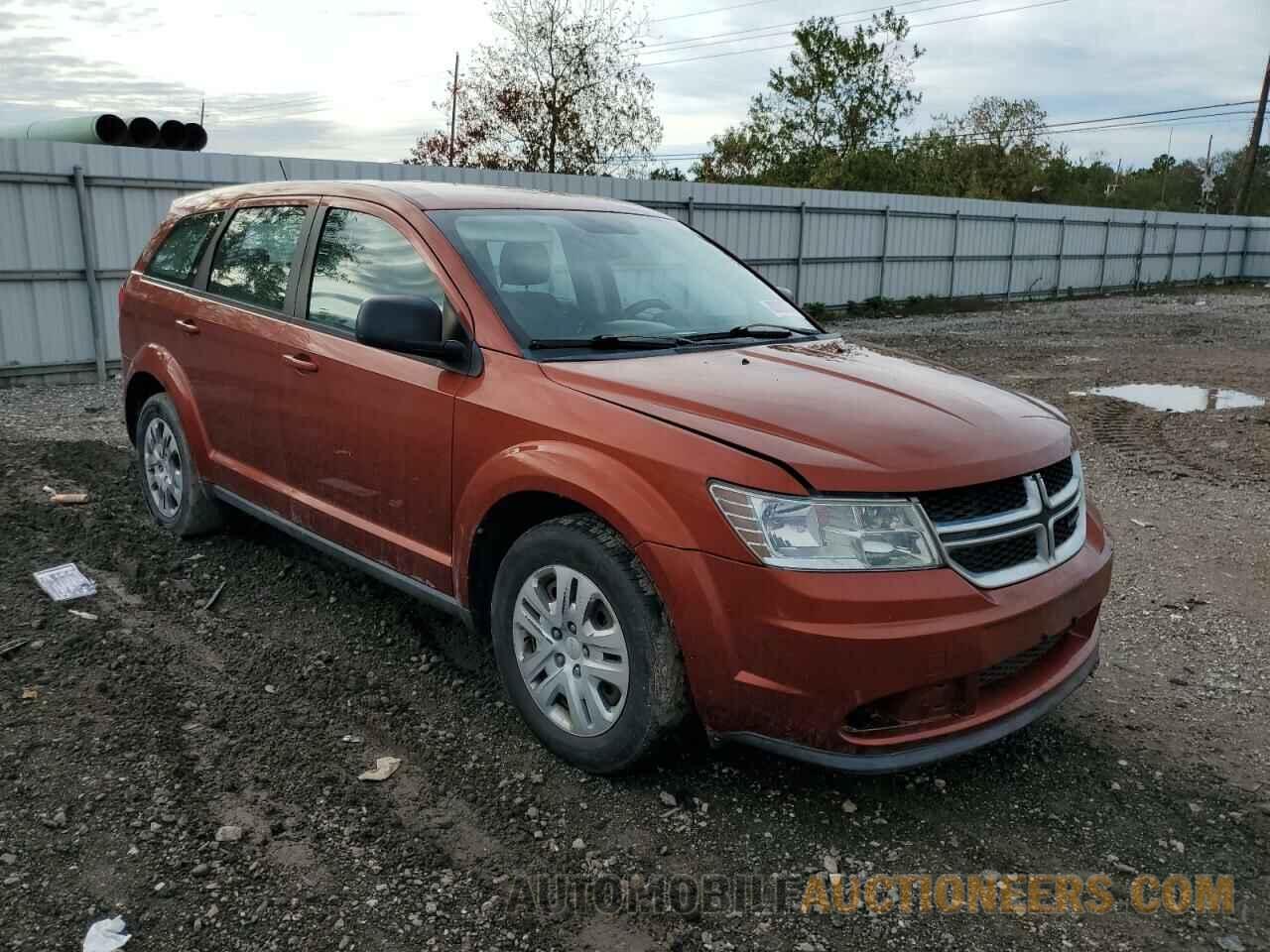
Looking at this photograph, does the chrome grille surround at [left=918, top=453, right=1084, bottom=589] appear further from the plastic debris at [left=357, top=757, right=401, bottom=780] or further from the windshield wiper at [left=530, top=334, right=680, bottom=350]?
the plastic debris at [left=357, top=757, right=401, bottom=780]

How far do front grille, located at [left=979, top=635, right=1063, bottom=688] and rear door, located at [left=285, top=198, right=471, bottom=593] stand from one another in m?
1.77

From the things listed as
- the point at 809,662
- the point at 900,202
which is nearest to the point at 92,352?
the point at 809,662

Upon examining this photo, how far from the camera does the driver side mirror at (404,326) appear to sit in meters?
3.30

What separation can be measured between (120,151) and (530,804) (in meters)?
10.7

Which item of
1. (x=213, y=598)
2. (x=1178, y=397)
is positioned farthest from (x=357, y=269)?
(x=1178, y=397)

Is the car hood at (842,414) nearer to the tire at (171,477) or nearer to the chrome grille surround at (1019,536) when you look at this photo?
the chrome grille surround at (1019,536)

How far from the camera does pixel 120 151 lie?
36.9 ft

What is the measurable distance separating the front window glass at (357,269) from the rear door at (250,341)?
17 centimetres

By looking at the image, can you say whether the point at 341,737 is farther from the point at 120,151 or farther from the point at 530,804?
the point at 120,151

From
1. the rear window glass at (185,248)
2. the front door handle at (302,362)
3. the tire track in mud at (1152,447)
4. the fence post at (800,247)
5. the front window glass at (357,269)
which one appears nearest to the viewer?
the front window glass at (357,269)

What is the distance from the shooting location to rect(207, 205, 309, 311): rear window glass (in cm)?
441

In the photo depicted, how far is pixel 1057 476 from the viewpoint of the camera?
3189mm

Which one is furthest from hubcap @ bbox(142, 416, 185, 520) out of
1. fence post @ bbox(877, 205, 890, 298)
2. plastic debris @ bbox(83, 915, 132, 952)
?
fence post @ bbox(877, 205, 890, 298)

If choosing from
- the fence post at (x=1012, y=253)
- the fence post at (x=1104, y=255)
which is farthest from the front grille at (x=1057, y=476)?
the fence post at (x=1104, y=255)
